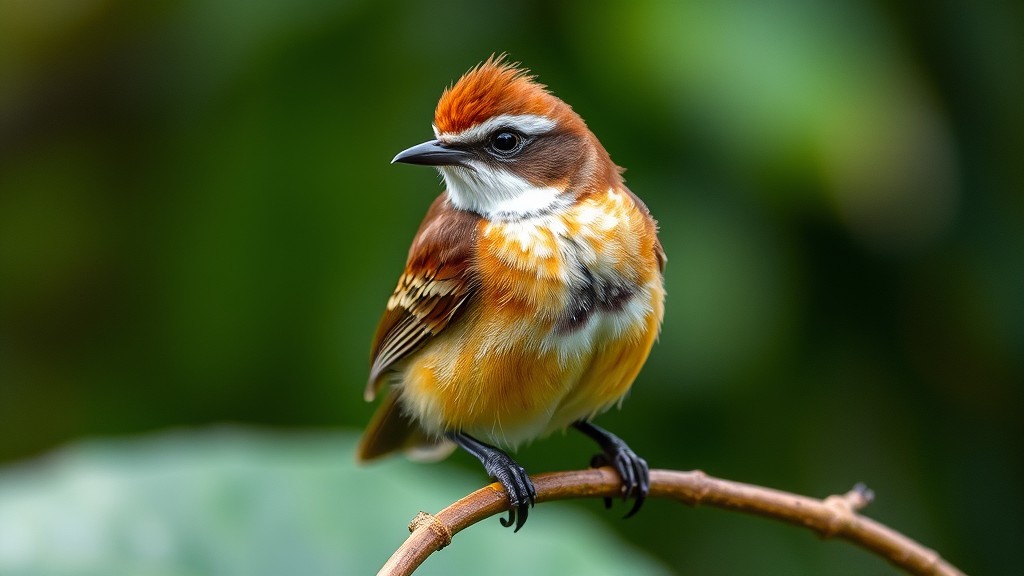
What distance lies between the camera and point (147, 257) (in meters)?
4.70

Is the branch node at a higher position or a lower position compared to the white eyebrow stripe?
lower

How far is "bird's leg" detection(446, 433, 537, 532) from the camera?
279 centimetres

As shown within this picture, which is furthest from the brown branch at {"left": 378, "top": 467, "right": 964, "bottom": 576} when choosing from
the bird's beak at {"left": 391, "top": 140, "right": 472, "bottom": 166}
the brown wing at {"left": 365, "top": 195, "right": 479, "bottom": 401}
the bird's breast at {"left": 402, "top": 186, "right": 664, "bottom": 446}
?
the bird's beak at {"left": 391, "top": 140, "right": 472, "bottom": 166}

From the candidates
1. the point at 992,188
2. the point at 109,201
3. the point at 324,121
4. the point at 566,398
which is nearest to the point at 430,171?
the point at 324,121

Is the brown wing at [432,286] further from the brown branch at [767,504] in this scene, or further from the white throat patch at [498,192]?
the brown branch at [767,504]

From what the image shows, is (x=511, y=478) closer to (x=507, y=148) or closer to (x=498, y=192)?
(x=498, y=192)

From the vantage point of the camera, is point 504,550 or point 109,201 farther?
point 109,201

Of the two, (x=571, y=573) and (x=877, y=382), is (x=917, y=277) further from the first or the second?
(x=571, y=573)

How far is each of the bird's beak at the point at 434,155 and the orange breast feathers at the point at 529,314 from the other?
6.8 inches

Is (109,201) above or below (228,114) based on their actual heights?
below

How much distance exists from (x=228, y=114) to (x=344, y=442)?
1325 mm

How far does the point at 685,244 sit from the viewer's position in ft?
12.8

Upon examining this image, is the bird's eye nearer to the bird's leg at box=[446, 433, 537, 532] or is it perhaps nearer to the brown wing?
the brown wing

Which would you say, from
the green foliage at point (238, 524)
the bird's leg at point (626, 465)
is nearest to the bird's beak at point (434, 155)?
the bird's leg at point (626, 465)
